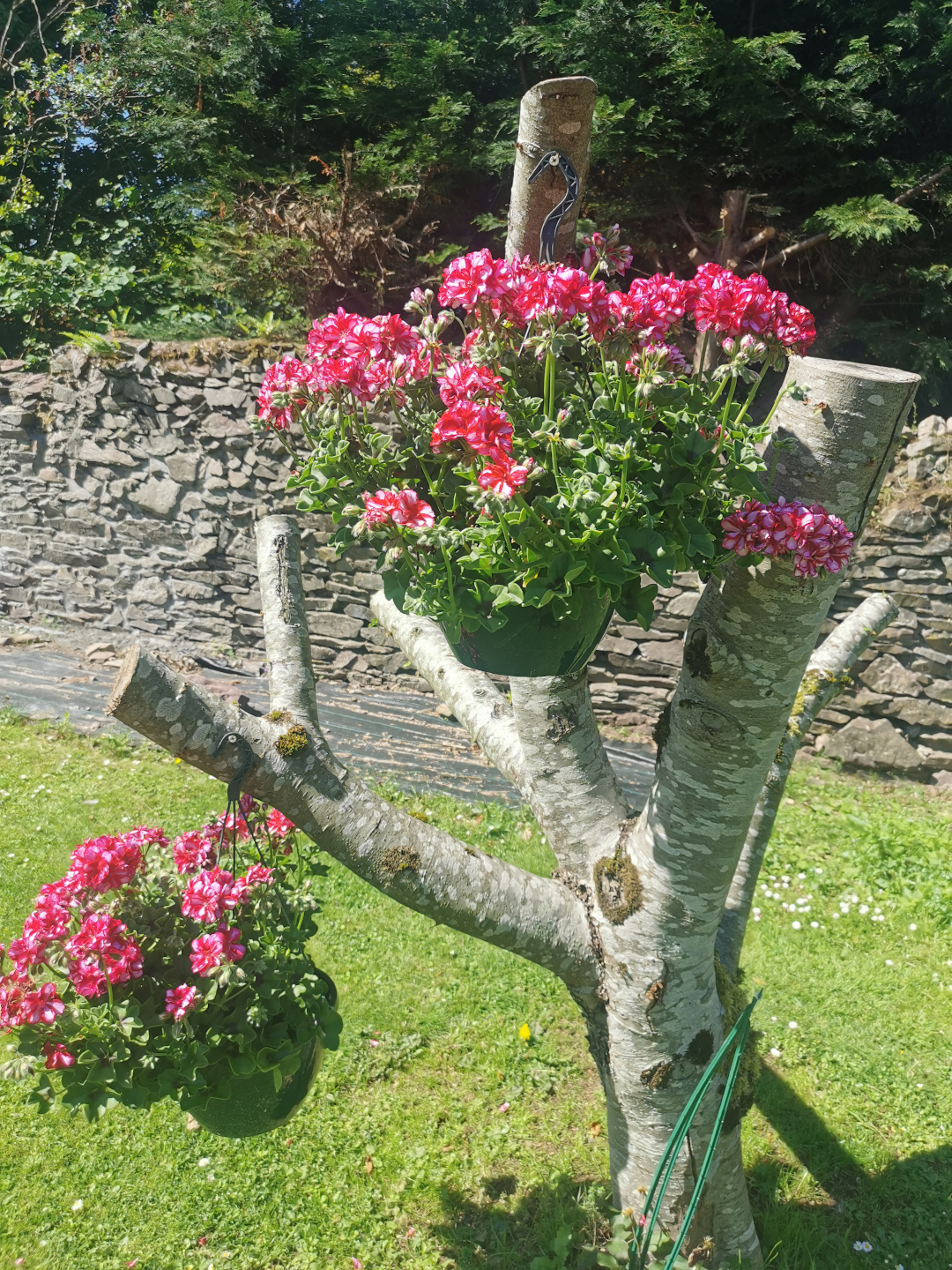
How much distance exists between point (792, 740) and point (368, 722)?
13.7 ft

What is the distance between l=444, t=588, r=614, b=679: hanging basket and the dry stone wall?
4.48 meters

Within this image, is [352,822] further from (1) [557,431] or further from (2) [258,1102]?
(1) [557,431]

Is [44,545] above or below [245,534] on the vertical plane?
below

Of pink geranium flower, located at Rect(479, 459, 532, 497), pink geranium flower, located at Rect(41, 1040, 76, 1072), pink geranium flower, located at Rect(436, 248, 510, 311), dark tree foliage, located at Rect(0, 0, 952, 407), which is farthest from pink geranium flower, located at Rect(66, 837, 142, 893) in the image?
dark tree foliage, located at Rect(0, 0, 952, 407)

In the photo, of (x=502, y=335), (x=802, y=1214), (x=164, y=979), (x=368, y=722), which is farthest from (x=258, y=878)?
(x=368, y=722)

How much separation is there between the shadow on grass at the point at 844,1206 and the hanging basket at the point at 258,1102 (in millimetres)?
1595

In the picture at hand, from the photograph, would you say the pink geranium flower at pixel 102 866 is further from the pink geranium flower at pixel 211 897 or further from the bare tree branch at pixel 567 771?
the bare tree branch at pixel 567 771

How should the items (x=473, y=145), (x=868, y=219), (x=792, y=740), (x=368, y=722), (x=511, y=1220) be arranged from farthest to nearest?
1. (x=473, y=145)
2. (x=368, y=722)
3. (x=868, y=219)
4. (x=511, y=1220)
5. (x=792, y=740)

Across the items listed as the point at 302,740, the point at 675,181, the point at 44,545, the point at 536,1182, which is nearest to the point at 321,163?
the point at 675,181

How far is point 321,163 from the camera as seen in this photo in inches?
289

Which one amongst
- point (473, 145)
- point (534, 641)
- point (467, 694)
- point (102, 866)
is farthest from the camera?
point (473, 145)

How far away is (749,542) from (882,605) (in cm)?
200

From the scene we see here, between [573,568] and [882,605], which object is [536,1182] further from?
[573,568]

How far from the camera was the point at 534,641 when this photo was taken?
1497 millimetres
